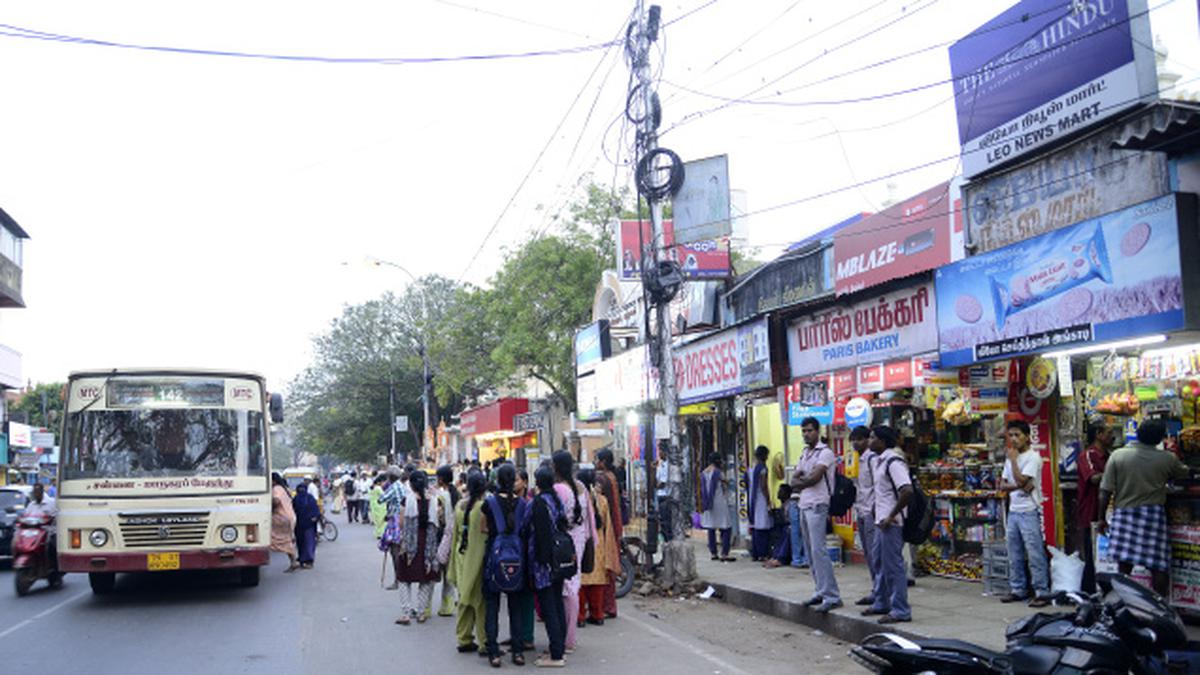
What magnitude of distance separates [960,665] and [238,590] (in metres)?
11.5

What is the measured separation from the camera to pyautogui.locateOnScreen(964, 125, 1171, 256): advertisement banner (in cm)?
993

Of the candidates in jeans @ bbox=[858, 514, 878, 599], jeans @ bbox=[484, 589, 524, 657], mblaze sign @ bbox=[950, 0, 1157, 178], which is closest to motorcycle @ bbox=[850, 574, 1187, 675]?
jeans @ bbox=[484, 589, 524, 657]

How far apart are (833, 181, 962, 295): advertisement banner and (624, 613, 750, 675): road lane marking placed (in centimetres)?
552

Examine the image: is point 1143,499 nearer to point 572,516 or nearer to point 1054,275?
point 1054,275

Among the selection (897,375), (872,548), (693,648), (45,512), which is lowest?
(693,648)

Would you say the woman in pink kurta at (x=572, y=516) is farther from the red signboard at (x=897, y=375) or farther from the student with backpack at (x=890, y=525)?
the red signboard at (x=897, y=375)

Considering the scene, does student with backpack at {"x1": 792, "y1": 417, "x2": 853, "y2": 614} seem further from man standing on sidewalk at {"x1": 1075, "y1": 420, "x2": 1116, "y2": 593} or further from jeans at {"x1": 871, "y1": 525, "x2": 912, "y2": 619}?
man standing on sidewalk at {"x1": 1075, "y1": 420, "x2": 1116, "y2": 593}

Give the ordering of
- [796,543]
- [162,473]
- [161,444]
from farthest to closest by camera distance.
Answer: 1. [796,543]
2. [161,444]
3. [162,473]

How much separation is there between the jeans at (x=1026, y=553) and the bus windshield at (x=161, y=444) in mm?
9059

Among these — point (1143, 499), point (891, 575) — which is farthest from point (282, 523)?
point (1143, 499)

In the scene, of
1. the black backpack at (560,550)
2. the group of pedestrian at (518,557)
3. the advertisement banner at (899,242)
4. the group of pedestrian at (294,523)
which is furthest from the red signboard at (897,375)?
the group of pedestrian at (294,523)

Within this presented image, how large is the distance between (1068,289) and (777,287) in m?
7.37

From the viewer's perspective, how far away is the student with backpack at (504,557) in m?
8.61

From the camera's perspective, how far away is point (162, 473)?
12695 mm
